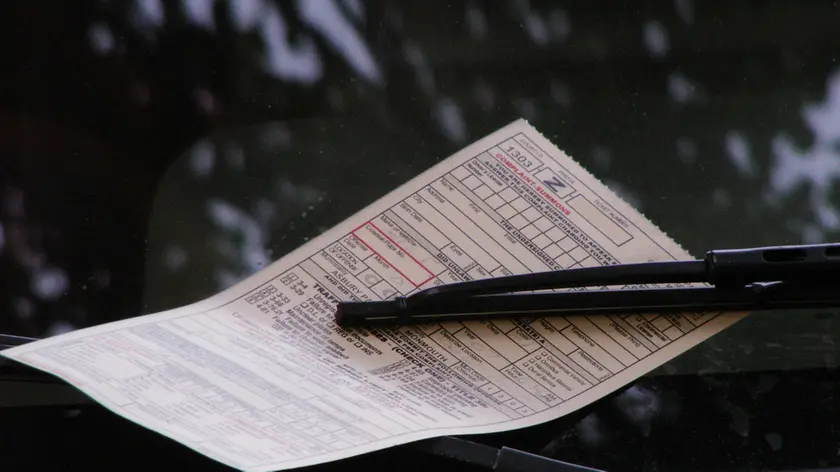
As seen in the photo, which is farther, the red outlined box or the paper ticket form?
the red outlined box

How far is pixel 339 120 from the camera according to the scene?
827mm

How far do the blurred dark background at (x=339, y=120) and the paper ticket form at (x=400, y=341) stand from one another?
0.03 m

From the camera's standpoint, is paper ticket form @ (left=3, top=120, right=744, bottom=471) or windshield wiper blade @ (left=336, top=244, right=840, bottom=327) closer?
paper ticket form @ (left=3, top=120, right=744, bottom=471)

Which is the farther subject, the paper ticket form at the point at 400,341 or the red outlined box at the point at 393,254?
the red outlined box at the point at 393,254

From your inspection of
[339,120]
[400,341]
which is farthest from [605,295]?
[339,120]

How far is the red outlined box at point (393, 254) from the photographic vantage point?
0.73 m

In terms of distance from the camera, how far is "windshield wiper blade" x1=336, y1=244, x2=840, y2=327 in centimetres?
69

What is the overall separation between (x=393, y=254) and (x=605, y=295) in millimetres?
156

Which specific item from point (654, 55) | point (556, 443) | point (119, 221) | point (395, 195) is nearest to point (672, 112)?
point (654, 55)

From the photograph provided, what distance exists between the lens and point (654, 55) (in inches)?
34.7

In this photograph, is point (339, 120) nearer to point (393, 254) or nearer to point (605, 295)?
point (393, 254)

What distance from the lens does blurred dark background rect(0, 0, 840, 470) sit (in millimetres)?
738

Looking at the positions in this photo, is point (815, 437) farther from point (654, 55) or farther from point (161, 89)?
point (161, 89)

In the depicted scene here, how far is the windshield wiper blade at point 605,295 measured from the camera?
2.25ft
